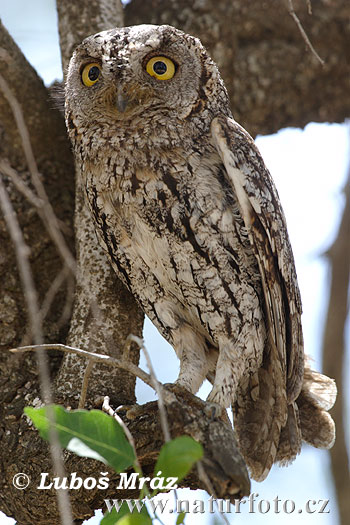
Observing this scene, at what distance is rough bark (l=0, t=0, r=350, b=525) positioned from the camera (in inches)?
86.7

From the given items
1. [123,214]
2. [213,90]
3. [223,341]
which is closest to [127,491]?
[223,341]

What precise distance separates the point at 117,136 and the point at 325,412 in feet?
4.72

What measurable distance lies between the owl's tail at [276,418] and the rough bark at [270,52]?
134 centimetres

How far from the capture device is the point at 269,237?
248cm

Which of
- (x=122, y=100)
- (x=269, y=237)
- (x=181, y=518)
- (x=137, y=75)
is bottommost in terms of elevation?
(x=181, y=518)

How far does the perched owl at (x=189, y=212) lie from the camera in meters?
2.41

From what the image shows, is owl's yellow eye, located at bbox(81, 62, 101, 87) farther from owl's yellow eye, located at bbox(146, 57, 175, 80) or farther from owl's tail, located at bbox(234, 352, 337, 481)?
owl's tail, located at bbox(234, 352, 337, 481)

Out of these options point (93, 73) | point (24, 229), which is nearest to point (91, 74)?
point (93, 73)

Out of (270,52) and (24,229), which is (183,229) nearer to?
(24,229)

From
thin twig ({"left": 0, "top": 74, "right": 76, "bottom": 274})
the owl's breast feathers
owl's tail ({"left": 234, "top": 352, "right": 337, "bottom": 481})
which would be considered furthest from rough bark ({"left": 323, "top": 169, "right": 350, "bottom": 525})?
thin twig ({"left": 0, "top": 74, "right": 76, "bottom": 274})

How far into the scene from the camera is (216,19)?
3.19 meters

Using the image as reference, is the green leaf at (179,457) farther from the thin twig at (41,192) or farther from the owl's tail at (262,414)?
the owl's tail at (262,414)

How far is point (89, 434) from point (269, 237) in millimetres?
1280

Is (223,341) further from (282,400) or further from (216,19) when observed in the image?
(216,19)
